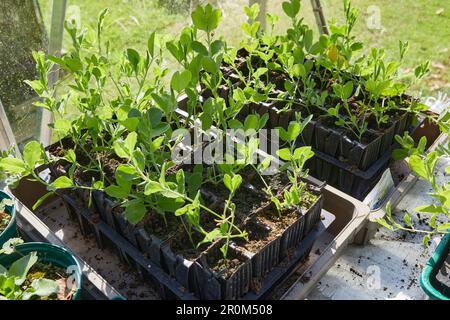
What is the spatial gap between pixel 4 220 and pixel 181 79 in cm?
51

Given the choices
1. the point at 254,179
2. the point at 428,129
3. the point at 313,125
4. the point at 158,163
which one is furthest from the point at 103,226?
the point at 428,129

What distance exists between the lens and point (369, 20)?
263cm

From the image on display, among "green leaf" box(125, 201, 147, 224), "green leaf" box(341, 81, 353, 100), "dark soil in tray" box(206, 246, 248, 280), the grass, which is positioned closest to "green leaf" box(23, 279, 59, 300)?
"green leaf" box(125, 201, 147, 224)

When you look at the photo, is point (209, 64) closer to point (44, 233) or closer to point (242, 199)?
point (242, 199)

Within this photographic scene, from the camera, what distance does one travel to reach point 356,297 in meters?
1.04

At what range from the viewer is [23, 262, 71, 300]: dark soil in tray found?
35.7 inches

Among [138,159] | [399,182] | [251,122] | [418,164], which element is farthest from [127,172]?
[399,182]

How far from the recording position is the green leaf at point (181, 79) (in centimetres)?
91

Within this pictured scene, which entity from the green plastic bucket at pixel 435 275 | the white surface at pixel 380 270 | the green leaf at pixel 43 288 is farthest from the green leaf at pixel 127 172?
the green plastic bucket at pixel 435 275

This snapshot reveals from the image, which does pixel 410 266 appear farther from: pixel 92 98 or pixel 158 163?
pixel 92 98

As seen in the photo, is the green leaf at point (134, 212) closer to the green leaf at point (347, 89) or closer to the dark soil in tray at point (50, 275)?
the dark soil in tray at point (50, 275)

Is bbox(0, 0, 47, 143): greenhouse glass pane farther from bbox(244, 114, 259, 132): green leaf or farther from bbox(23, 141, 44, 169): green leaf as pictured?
bbox(244, 114, 259, 132): green leaf

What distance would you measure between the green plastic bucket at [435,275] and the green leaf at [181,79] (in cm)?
62

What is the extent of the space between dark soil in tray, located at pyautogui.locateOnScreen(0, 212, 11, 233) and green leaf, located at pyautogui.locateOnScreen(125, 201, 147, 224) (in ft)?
1.10
